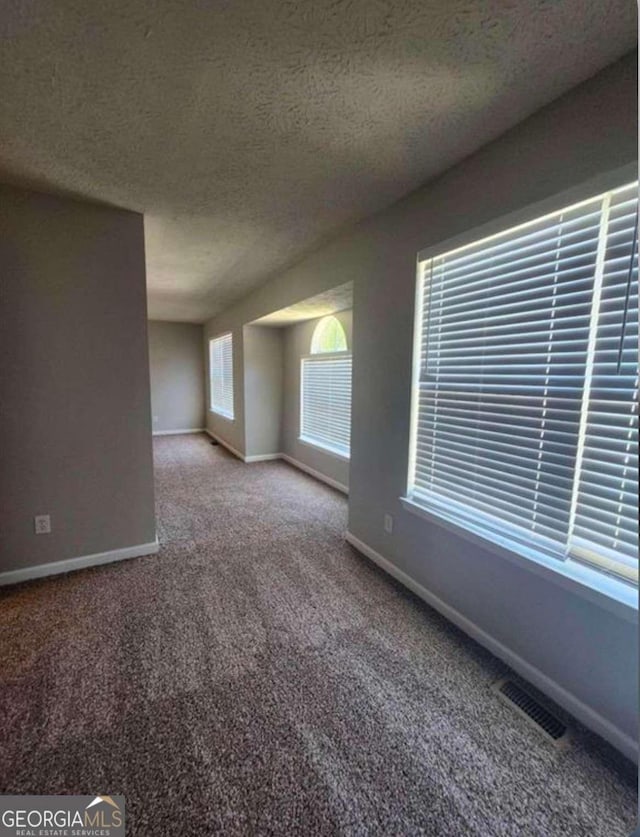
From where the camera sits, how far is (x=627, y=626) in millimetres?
1210

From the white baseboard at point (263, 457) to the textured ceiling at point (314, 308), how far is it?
1.92m

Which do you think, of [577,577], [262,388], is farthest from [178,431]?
[577,577]

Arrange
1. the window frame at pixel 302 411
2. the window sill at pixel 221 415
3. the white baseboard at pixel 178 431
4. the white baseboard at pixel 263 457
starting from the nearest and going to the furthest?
the window frame at pixel 302 411
the white baseboard at pixel 263 457
the window sill at pixel 221 415
the white baseboard at pixel 178 431

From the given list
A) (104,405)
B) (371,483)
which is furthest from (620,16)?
(104,405)

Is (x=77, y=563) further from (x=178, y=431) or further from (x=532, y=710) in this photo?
(x=178, y=431)

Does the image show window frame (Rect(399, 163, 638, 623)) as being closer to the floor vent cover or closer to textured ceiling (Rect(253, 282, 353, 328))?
the floor vent cover

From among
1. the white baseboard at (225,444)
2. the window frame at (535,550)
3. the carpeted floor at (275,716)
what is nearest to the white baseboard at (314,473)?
the white baseboard at (225,444)

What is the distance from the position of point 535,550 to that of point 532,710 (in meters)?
0.62

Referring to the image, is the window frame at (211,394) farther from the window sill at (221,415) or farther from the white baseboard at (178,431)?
the white baseboard at (178,431)

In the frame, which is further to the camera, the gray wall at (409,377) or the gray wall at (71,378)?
the gray wall at (71,378)

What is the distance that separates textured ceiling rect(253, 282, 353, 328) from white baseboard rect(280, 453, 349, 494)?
6.35 ft

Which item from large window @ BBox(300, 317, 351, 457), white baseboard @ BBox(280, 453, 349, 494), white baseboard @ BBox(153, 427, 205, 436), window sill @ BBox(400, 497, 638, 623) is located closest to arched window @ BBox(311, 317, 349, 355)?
large window @ BBox(300, 317, 351, 457)

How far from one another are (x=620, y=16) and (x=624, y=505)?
4.90ft

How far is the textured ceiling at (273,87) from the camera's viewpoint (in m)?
1.05
